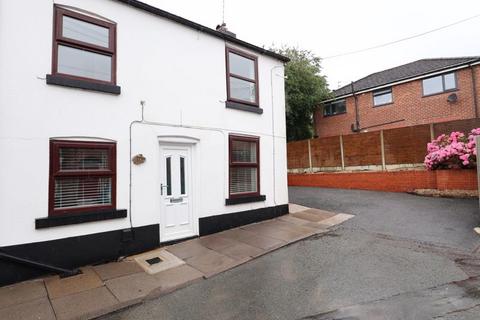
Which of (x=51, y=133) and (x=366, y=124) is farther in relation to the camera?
(x=366, y=124)

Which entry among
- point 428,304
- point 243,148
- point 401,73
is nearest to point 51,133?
point 243,148

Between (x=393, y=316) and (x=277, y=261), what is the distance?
7.49 ft

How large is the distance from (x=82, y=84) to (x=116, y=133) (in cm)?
109

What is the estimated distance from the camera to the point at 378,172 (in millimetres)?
11789

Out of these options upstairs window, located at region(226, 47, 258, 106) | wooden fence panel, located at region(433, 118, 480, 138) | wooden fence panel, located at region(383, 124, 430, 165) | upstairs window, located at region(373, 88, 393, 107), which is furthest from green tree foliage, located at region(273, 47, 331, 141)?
upstairs window, located at region(226, 47, 258, 106)

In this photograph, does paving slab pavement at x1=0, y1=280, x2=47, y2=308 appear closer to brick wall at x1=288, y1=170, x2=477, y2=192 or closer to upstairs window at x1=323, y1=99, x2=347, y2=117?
brick wall at x1=288, y1=170, x2=477, y2=192

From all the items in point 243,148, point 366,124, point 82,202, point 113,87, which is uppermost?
point 366,124

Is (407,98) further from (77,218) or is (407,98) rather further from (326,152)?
(77,218)

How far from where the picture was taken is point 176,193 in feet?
21.7

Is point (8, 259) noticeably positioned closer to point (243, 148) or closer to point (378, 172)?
point (243, 148)

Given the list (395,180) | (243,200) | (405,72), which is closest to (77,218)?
(243,200)

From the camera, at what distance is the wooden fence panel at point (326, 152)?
13.7 m

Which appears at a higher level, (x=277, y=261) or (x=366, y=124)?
(x=366, y=124)

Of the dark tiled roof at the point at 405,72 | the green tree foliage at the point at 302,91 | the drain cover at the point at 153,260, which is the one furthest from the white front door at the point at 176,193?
the dark tiled roof at the point at 405,72
